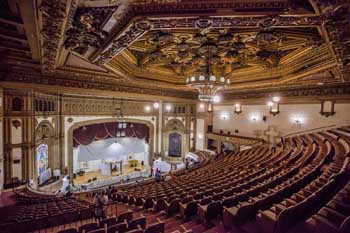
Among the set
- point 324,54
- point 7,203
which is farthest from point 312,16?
point 7,203

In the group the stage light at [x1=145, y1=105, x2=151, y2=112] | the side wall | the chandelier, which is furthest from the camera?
the stage light at [x1=145, y1=105, x2=151, y2=112]

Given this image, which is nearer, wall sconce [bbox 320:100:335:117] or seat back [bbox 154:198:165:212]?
seat back [bbox 154:198:165:212]

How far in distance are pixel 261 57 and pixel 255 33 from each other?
2759 millimetres

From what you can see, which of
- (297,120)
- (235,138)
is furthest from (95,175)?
(297,120)

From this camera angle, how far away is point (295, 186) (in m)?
4.17

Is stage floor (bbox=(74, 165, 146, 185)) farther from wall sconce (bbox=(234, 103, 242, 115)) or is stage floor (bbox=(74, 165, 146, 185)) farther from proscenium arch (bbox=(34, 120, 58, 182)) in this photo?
wall sconce (bbox=(234, 103, 242, 115))

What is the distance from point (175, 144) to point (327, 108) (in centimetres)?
1147

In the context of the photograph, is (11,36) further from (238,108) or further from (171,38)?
(238,108)

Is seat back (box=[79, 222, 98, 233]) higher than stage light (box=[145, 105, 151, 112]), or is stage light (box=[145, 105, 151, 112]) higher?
stage light (box=[145, 105, 151, 112])

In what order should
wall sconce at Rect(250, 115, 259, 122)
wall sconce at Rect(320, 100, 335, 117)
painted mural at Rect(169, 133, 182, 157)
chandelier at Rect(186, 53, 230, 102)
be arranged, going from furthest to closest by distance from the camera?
painted mural at Rect(169, 133, 182, 157) < wall sconce at Rect(250, 115, 259, 122) < wall sconce at Rect(320, 100, 335, 117) < chandelier at Rect(186, 53, 230, 102)

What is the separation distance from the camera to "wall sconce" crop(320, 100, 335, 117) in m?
10.6

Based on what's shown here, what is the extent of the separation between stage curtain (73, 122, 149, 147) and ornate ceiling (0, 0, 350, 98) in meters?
4.79

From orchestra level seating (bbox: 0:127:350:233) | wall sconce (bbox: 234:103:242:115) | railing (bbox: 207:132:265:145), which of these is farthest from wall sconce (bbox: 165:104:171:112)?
orchestra level seating (bbox: 0:127:350:233)

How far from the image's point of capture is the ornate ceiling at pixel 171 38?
10.6 feet
